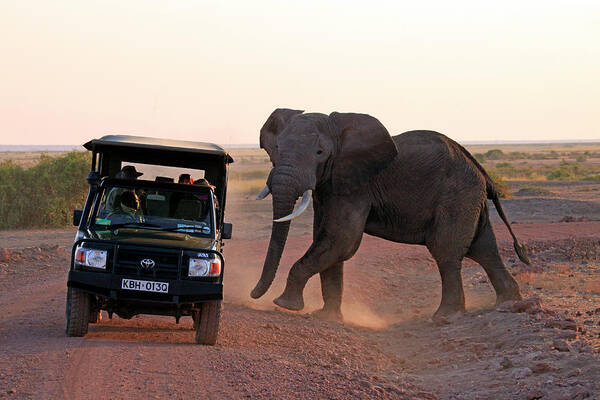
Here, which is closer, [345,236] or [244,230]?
[345,236]

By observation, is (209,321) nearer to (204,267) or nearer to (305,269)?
(204,267)

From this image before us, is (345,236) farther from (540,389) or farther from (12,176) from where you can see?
(12,176)

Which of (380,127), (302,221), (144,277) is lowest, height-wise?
(302,221)

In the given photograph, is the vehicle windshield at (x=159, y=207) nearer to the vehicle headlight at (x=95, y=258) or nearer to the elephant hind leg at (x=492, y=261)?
the vehicle headlight at (x=95, y=258)

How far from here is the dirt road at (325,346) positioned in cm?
737

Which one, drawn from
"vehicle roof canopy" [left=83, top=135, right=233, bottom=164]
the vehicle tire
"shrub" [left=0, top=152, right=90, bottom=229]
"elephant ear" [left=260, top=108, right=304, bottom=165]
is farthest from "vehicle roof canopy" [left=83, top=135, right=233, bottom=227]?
"shrub" [left=0, top=152, right=90, bottom=229]

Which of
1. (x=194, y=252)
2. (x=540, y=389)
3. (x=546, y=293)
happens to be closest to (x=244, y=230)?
(x=546, y=293)

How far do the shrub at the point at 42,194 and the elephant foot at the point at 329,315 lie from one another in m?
16.0

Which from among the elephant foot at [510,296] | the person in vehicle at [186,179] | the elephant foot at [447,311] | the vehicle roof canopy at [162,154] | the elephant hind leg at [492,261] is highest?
the vehicle roof canopy at [162,154]

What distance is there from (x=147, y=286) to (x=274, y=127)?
216 inches

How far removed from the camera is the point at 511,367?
8.84 metres

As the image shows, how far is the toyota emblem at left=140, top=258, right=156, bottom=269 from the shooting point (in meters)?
8.83

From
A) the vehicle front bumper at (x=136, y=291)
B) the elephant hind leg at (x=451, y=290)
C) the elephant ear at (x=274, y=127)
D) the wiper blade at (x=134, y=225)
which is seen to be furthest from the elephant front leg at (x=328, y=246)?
the vehicle front bumper at (x=136, y=291)

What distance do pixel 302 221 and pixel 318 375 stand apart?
2380cm
